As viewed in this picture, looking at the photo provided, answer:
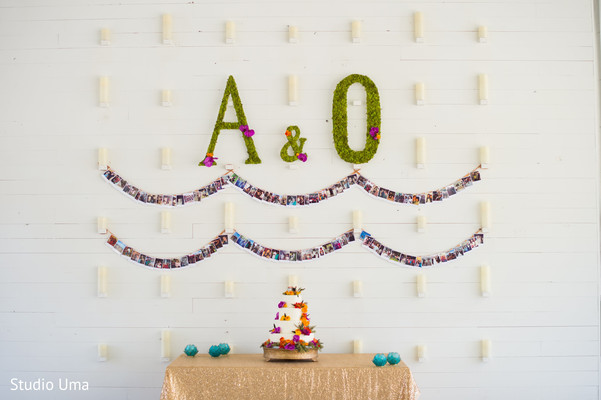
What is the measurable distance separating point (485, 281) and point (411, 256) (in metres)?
0.47

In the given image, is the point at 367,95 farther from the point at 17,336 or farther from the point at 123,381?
the point at 17,336

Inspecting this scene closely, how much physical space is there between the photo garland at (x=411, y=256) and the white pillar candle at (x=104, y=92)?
1803 millimetres

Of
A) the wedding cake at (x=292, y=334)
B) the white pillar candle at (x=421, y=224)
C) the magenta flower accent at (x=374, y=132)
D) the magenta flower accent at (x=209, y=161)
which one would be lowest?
the wedding cake at (x=292, y=334)

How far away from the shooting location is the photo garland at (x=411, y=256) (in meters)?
3.92

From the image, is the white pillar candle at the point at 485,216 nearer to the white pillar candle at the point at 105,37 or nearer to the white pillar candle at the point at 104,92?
the white pillar candle at the point at 104,92


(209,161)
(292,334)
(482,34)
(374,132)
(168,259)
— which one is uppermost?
(482,34)

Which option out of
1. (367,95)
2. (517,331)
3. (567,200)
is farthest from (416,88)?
(517,331)

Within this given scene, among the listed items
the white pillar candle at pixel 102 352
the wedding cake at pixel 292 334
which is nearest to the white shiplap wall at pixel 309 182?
the white pillar candle at pixel 102 352

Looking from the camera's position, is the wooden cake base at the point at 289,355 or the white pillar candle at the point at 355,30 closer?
the wooden cake base at the point at 289,355

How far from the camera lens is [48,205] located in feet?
13.0

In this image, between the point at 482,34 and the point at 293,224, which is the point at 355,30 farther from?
the point at 293,224

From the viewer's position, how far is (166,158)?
3.94 m

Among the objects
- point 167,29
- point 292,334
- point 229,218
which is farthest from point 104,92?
point 292,334

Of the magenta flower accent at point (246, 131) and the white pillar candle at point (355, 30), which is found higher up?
the white pillar candle at point (355, 30)
